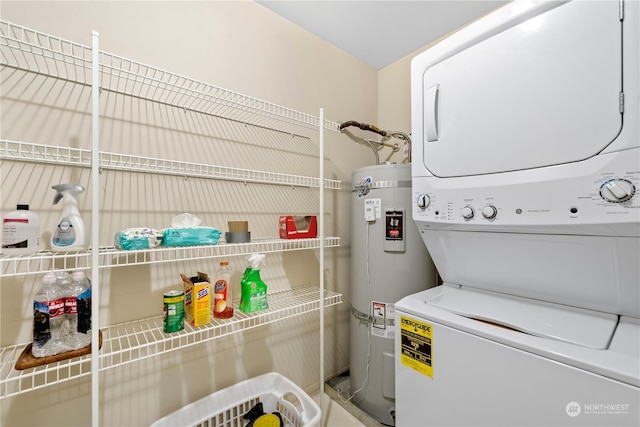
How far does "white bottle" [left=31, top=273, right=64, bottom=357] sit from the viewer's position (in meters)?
0.86

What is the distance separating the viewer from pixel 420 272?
152 centimetres

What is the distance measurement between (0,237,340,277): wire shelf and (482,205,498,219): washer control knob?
0.86 m

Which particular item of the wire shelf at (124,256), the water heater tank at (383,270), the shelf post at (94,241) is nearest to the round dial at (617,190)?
the water heater tank at (383,270)

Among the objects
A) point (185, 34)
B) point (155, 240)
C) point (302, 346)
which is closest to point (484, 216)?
point (155, 240)

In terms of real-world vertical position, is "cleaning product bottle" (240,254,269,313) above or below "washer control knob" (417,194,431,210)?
below

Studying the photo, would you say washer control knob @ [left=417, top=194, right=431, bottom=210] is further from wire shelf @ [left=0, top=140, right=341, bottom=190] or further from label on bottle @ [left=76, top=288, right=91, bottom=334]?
label on bottle @ [left=76, top=288, right=91, bottom=334]

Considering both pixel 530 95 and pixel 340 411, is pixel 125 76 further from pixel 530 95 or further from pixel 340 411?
pixel 340 411

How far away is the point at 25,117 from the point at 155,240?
0.65 metres

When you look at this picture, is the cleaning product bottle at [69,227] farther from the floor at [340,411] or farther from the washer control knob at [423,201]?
the floor at [340,411]

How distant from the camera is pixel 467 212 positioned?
983 mm

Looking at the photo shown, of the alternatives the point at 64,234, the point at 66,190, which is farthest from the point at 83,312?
the point at 66,190

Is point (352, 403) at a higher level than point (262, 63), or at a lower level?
lower

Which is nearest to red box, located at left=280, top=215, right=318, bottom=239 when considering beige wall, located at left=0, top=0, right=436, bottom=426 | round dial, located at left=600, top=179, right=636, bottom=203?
beige wall, located at left=0, top=0, right=436, bottom=426

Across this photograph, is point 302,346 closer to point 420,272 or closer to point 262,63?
point 420,272
